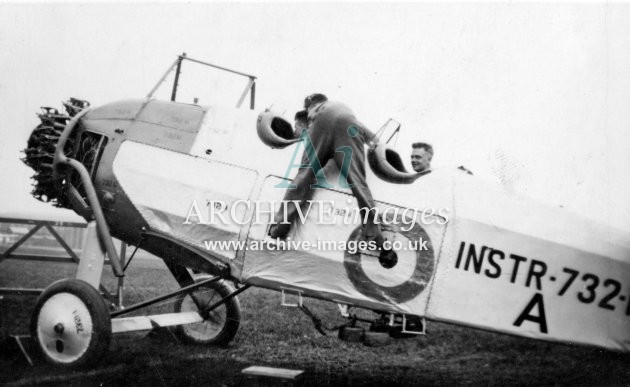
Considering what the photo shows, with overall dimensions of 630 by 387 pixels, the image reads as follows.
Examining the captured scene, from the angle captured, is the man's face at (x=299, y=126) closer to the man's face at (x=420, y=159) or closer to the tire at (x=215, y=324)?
the man's face at (x=420, y=159)

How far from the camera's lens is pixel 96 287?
5.00 m

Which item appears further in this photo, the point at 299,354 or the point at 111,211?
the point at 299,354

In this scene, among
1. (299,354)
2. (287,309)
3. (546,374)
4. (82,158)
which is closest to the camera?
(82,158)

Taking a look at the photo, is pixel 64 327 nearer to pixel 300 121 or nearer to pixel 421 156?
pixel 300 121

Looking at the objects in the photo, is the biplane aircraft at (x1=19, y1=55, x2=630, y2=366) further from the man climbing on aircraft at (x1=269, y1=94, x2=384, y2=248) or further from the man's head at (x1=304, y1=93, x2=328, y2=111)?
the man's head at (x1=304, y1=93, x2=328, y2=111)

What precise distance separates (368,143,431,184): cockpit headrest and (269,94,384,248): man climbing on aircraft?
0.64ft

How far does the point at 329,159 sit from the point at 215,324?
10.9 feet

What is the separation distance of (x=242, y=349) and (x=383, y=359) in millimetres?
1898

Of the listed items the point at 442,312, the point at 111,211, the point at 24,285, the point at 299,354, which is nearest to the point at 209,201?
the point at 111,211

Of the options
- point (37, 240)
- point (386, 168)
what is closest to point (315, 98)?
point (386, 168)

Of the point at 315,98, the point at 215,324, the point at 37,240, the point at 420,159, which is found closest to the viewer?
the point at 315,98

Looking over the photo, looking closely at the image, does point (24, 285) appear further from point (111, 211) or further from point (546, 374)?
point (546, 374)

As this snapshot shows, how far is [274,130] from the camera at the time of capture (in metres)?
5.02

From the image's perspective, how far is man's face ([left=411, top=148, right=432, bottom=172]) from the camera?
18.9ft
